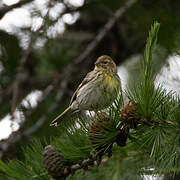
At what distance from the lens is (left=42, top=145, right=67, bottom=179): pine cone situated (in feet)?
6.56

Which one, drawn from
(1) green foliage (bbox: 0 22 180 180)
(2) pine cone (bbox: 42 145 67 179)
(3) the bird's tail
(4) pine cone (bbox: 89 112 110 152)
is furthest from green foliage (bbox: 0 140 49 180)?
(3) the bird's tail

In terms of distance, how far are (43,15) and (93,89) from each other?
3.84ft

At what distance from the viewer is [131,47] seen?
5.84m

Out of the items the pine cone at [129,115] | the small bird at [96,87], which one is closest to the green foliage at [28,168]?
the pine cone at [129,115]

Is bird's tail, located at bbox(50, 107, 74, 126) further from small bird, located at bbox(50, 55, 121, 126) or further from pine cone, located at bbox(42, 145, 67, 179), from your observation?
pine cone, located at bbox(42, 145, 67, 179)

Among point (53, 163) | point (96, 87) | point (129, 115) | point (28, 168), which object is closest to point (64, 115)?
point (96, 87)

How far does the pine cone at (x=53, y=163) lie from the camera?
200cm

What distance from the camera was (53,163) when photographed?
202 cm

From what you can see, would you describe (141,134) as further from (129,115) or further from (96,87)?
(96,87)

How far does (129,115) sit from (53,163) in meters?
0.51

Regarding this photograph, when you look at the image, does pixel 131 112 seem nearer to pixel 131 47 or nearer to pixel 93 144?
pixel 93 144

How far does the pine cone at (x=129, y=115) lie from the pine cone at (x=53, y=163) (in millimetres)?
444

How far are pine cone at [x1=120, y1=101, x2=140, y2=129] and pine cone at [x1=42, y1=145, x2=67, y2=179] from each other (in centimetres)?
44

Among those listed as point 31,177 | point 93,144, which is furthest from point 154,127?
point 31,177
